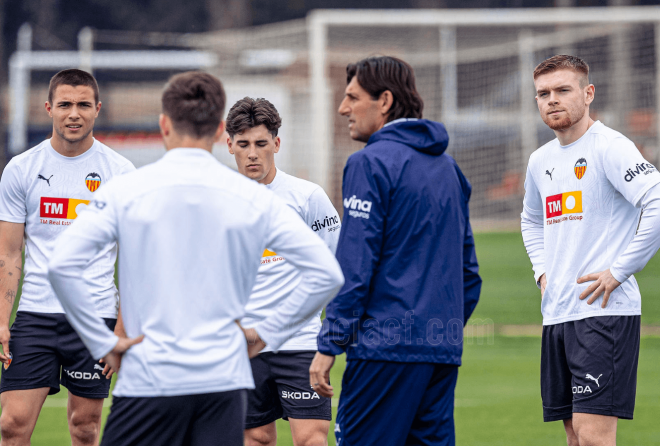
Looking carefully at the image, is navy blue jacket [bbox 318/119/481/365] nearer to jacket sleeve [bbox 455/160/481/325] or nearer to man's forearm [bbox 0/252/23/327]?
jacket sleeve [bbox 455/160/481/325]

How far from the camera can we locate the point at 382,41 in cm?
2294

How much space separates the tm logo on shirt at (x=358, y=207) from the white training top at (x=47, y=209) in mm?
1959

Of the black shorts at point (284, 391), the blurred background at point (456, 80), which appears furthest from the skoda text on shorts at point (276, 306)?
the blurred background at point (456, 80)

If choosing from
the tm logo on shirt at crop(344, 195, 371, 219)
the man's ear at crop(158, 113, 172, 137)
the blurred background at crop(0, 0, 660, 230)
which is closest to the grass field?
the tm logo on shirt at crop(344, 195, 371, 219)

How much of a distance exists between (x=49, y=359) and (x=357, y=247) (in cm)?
245

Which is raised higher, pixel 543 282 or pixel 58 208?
pixel 58 208

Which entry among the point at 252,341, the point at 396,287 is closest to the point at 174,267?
the point at 252,341

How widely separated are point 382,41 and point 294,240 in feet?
66.6

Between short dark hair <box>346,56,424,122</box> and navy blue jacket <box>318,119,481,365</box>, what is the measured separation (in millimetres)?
86

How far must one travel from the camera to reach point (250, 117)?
5.37m

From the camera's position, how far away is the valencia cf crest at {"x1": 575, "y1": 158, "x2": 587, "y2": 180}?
16.2 feet

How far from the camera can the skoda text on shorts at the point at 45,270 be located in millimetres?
5129

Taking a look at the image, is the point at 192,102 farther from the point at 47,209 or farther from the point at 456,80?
the point at 456,80

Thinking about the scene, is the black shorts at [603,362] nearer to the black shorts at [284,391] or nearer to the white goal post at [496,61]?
the black shorts at [284,391]
